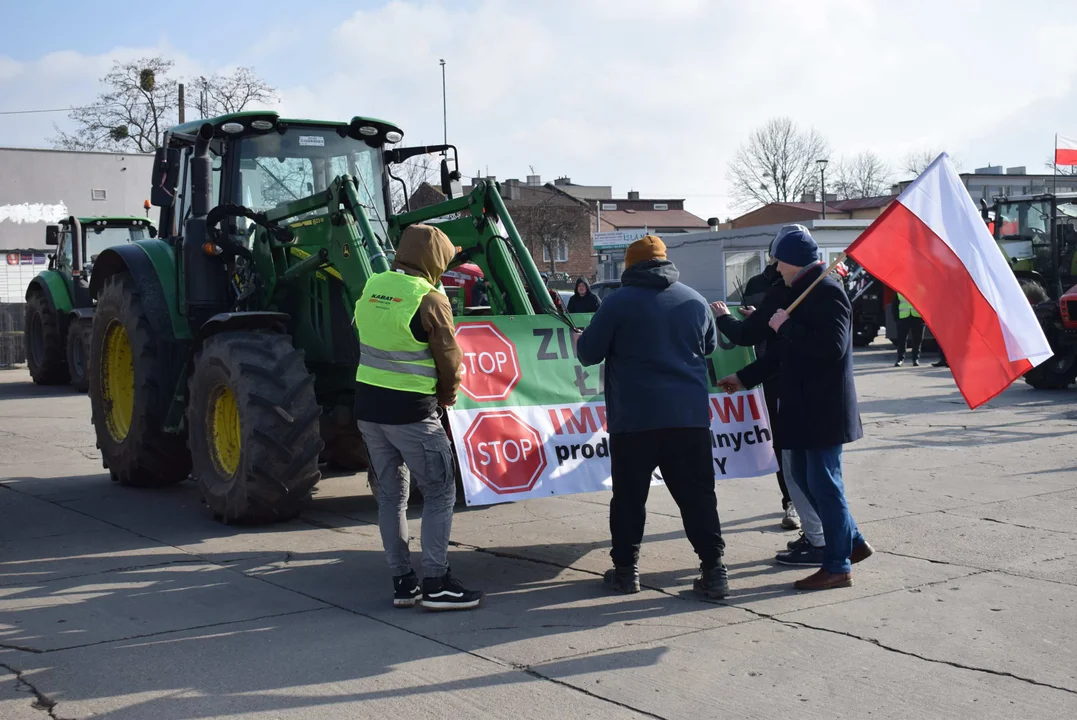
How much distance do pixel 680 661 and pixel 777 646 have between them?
1.61 ft

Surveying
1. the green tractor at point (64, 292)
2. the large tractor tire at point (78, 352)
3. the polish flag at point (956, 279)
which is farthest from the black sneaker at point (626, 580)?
the green tractor at point (64, 292)

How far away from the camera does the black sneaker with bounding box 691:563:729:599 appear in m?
6.02

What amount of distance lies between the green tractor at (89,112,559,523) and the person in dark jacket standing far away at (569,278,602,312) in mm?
7616

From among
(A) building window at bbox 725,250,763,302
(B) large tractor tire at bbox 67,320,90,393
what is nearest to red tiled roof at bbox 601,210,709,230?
(A) building window at bbox 725,250,763,302

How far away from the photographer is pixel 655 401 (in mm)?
6012

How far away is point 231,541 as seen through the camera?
7.70 metres

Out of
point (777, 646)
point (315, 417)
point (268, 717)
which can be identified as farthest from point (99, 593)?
point (777, 646)

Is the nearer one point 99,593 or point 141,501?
point 99,593

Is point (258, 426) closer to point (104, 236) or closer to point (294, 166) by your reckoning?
point (294, 166)

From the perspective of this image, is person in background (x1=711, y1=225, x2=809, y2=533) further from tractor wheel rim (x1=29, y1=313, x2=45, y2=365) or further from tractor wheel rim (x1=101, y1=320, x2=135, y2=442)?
tractor wheel rim (x1=29, y1=313, x2=45, y2=365)

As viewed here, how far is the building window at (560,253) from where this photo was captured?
73.1 meters

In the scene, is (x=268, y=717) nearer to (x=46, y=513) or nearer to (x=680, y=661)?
(x=680, y=661)

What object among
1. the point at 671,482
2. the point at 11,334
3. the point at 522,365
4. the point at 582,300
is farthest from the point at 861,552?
the point at 11,334

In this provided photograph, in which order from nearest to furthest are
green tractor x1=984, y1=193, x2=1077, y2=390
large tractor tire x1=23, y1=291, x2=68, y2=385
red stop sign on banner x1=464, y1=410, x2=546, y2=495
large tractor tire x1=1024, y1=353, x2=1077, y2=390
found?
red stop sign on banner x1=464, y1=410, x2=546, y2=495, large tractor tire x1=1024, y1=353, x2=1077, y2=390, large tractor tire x1=23, y1=291, x2=68, y2=385, green tractor x1=984, y1=193, x2=1077, y2=390
